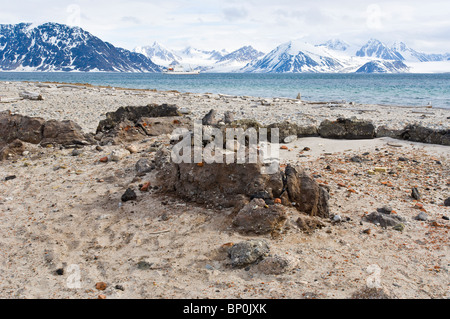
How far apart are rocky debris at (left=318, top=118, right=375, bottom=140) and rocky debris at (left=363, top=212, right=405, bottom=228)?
4725 millimetres

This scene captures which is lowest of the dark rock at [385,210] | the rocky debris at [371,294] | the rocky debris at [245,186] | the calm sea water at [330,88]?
the rocky debris at [371,294]

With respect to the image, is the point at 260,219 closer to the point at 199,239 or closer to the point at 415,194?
the point at 199,239

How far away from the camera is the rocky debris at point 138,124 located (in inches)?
365

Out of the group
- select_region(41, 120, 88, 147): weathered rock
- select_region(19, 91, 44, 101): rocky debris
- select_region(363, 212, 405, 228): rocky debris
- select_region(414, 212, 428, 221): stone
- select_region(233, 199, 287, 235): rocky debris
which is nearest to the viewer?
select_region(233, 199, 287, 235): rocky debris

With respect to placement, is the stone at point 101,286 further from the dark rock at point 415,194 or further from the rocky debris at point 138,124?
the rocky debris at point 138,124

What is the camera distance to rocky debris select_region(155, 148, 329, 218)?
17.0ft

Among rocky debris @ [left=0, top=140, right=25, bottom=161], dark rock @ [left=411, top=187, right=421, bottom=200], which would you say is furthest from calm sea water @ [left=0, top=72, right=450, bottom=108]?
rocky debris @ [left=0, top=140, right=25, bottom=161]

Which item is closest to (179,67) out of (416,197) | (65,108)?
(65,108)

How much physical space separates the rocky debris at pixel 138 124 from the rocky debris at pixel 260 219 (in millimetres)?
5264

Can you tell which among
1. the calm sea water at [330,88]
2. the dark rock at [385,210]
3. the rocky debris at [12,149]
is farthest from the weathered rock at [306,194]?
the calm sea water at [330,88]

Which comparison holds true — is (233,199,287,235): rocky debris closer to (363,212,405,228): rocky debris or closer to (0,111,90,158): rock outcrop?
(363,212,405,228): rocky debris

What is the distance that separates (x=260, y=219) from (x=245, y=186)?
73 centimetres
